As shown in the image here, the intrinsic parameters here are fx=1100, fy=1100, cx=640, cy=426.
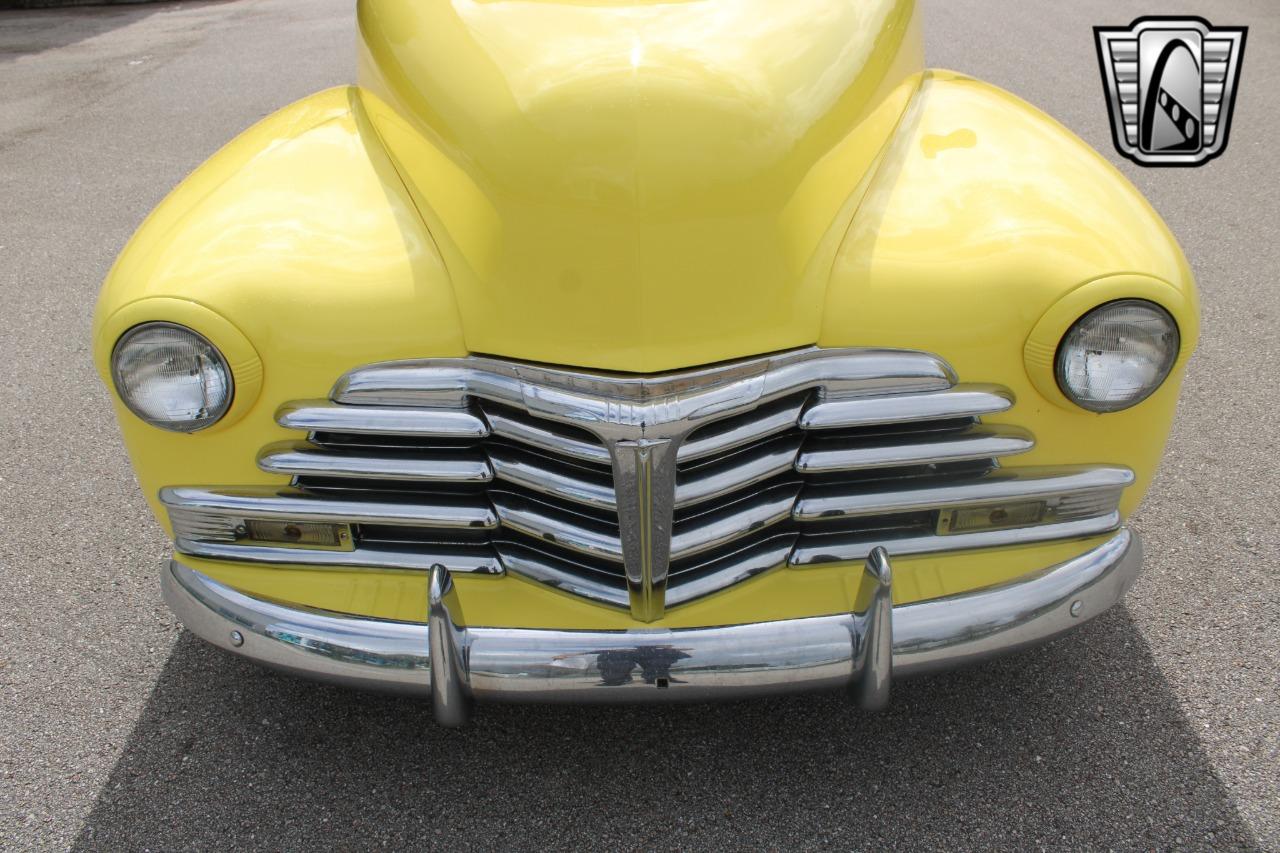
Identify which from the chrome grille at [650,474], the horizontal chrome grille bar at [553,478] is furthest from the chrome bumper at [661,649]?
the horizontal chrome grille bar at [553,478]

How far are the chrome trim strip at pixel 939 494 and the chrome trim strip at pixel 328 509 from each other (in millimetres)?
601

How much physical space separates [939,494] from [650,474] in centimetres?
54

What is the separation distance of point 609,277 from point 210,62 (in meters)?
8.08

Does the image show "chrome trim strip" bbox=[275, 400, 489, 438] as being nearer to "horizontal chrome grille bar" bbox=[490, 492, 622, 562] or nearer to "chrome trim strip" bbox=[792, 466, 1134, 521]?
"horizontal chrome grille bar" bbox=[490, 492, 622, 562]

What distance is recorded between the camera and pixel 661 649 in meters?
1.90

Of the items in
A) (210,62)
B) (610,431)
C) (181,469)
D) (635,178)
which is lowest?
(210,62)

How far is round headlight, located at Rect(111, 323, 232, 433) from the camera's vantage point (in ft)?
6.41

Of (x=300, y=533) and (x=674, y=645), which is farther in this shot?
(x=300, y=533)

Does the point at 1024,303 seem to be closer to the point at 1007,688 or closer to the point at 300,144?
the point at 1007,688

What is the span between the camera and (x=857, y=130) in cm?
223

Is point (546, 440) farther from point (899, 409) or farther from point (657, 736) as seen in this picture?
point (657, 736)

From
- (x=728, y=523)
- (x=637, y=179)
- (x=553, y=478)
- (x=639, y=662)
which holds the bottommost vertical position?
(x=639, y=662)

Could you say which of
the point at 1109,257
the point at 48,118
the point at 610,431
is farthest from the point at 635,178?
the point at 48,118
